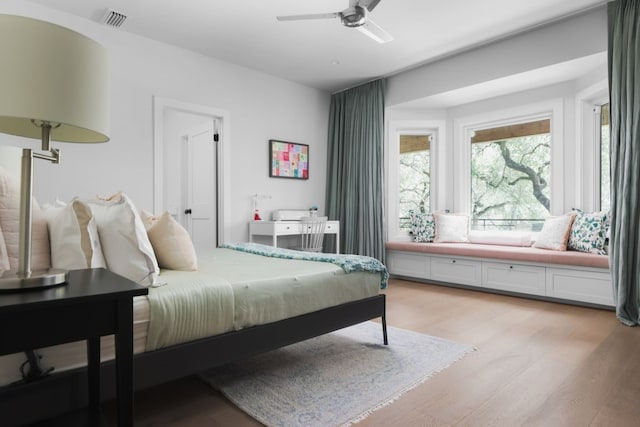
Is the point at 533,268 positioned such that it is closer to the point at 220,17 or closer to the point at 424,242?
the point at 424,242

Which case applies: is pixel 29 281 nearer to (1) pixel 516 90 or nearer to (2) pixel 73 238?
(2) pixel 73 238

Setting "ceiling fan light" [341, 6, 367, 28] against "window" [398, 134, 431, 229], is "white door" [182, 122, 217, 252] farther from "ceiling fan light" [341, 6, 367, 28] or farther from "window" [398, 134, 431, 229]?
"window" [398, 134, 431, 229]

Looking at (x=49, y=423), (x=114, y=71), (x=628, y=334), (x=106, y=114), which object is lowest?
(x=628, y=334)

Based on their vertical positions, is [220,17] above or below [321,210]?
above

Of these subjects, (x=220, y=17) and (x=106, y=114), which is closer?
(x=106, y=114)

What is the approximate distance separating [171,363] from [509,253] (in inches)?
138

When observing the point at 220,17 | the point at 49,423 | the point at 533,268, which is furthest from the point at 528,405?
the point at 220,17

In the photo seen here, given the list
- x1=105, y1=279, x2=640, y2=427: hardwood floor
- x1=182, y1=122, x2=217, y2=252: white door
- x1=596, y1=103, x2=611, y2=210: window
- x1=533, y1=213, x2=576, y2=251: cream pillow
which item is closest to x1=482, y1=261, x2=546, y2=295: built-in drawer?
x1=533, y1=213, x2=576, y2=251: cream pillow

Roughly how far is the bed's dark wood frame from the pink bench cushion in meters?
2.35

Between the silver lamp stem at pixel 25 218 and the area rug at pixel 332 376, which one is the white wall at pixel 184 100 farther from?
the silver lamp stem at pixel 25 218

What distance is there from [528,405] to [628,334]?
1.59 metres

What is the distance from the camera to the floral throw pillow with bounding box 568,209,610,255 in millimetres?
3422

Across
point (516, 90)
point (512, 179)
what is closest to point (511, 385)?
point (512, 179)

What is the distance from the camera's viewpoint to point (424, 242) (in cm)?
481
